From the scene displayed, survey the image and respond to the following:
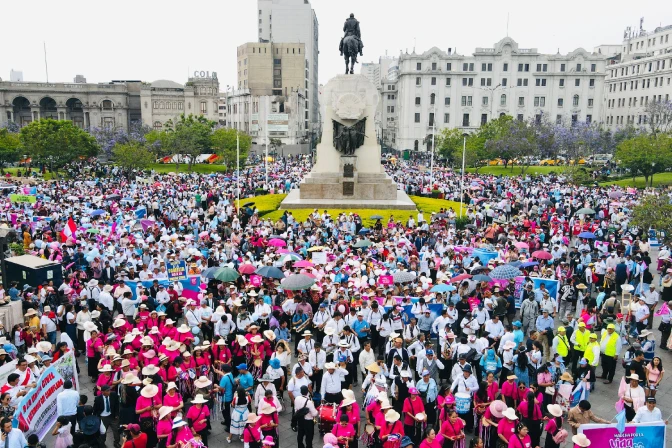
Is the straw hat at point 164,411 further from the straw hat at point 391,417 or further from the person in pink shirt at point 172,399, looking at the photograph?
the straw hat at point 391,417

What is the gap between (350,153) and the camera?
32.4 metres

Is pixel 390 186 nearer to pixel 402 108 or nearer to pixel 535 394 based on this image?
pixel 535 394

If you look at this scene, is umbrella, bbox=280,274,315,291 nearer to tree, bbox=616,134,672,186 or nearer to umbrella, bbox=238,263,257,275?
umbrella, bbox=238,263,257,275

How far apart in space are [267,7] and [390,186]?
10446cm

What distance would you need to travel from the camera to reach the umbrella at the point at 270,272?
15680mm

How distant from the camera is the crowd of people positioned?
904 centimetres

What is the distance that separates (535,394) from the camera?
970 centimetres

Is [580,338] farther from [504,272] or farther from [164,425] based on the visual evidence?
[164,425]

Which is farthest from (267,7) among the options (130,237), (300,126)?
(130,237)

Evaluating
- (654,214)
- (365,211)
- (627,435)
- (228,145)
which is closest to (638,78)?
(228,145)

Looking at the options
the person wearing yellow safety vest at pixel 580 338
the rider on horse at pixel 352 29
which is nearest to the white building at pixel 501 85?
the rider on horse at pixel 352 29

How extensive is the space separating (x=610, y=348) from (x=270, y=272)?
28.2ft

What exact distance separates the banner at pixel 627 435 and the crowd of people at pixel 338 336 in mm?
379

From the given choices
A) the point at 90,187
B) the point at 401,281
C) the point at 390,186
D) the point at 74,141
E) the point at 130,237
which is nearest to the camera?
the point at 401,281
